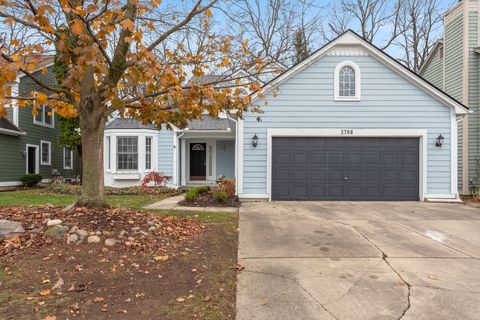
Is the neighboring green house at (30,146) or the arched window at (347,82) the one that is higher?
the arched window at (347,82)

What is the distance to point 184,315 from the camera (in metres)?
3.29

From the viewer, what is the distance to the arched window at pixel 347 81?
11.6 metres

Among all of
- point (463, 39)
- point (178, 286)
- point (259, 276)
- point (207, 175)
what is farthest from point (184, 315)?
point (463, 39)

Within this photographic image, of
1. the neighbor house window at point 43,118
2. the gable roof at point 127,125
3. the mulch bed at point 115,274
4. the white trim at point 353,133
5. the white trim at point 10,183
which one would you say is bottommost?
the mulch bed at point 115,274

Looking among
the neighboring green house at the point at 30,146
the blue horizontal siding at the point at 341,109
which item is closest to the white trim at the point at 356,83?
the blue horizontal siding at the point at 341,109

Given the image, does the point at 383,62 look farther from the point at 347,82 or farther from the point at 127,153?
the point at 127,153

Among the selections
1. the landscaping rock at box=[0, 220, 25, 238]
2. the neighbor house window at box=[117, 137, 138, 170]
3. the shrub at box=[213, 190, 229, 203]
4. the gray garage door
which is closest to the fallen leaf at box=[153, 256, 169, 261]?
the landscaping rock at box=[0, 220, 25, 238]

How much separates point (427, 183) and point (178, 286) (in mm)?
10434

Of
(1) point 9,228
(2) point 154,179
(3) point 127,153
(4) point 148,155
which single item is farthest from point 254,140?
(1) point 9,228

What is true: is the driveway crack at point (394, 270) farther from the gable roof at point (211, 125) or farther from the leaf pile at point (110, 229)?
the gable roof at point (211, 125)

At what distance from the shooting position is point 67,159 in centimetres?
2148

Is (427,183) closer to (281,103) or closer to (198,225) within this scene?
(281,103)

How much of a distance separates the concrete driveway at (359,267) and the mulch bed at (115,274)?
0.42 m

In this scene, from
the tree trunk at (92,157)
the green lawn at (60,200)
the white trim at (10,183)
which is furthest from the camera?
the white trim at (10,183)
